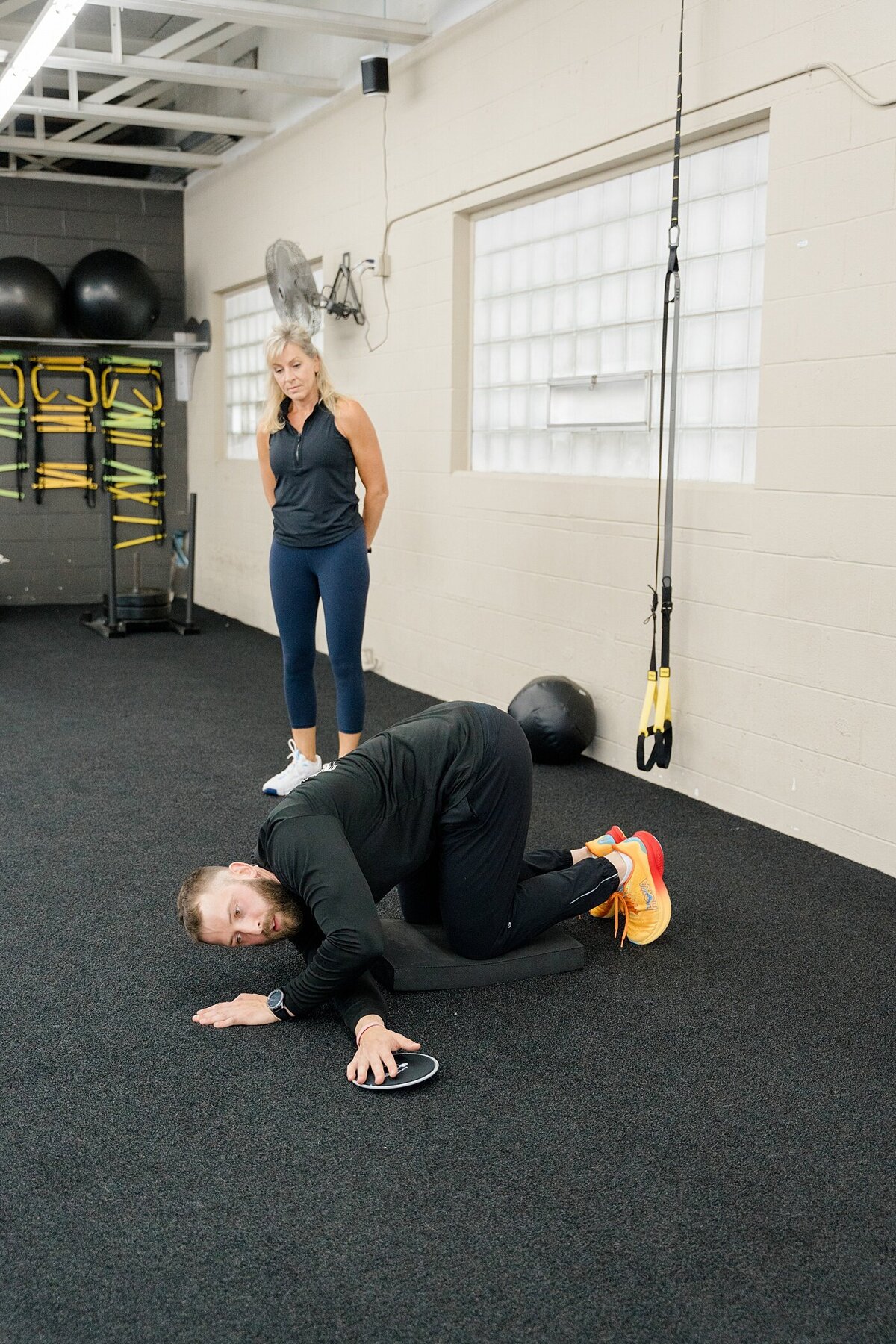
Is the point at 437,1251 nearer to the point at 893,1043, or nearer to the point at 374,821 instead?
the point at 374,821

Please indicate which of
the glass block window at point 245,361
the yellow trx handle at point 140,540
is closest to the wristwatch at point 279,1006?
the glass block window at point 245,361

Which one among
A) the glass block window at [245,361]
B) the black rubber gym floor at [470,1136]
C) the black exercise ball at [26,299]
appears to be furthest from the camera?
the glass block window at [245,361]

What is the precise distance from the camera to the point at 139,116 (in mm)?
6539

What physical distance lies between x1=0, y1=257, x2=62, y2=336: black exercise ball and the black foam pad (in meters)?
6.07

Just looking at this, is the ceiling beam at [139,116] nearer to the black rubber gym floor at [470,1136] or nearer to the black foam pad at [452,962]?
the black rubber gym floor at [470,1136]

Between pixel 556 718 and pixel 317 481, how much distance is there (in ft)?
3.97

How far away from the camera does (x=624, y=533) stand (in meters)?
4.36

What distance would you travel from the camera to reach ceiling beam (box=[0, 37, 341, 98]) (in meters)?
5.63

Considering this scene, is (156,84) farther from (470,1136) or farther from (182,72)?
(470,1136)

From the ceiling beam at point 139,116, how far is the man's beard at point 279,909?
5459 millimetres

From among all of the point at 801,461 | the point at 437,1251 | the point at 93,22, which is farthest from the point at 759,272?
the point at 93,22

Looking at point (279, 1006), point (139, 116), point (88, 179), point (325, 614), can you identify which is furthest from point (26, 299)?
point (279, 1006)

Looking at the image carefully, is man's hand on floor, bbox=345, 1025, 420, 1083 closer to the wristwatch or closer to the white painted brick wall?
the wristwatch

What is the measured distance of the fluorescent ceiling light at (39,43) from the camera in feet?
13.5
